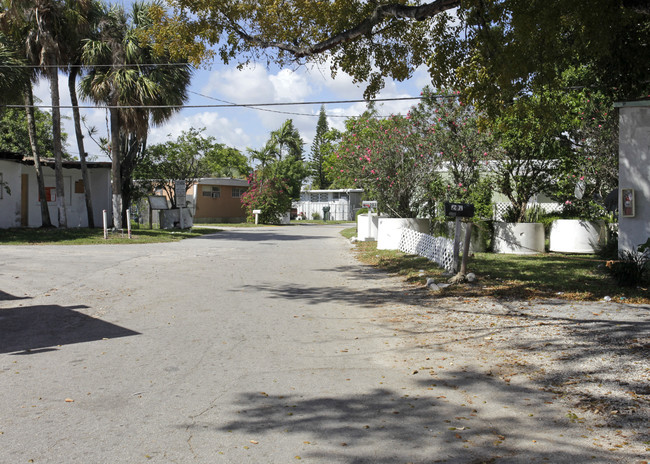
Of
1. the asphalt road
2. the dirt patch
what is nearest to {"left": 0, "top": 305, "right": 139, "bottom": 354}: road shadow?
the asphalt road

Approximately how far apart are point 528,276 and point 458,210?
225 centimetres

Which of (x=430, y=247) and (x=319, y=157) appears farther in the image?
(x=319, y=157)

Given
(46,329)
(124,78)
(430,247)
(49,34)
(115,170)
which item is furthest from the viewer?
(115,170)

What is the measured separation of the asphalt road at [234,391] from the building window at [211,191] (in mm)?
34858

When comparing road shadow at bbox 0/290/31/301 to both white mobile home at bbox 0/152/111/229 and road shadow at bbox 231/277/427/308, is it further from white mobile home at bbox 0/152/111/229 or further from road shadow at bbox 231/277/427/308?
white mobile home at bbox 0/152/111/229

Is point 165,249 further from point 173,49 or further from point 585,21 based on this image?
point 585,21

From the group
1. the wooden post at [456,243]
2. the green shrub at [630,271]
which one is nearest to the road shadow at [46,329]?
the wooden post at [456,243]

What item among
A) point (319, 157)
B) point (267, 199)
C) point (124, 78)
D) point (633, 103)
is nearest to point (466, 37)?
point (633, 103)

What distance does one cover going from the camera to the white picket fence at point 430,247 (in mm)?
12680

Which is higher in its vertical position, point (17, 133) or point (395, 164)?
point (17, 133)

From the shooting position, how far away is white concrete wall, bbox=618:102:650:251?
11.8 meters

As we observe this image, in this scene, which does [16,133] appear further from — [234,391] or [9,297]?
[234,391]

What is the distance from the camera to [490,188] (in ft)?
60.0

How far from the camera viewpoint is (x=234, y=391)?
5.13m
